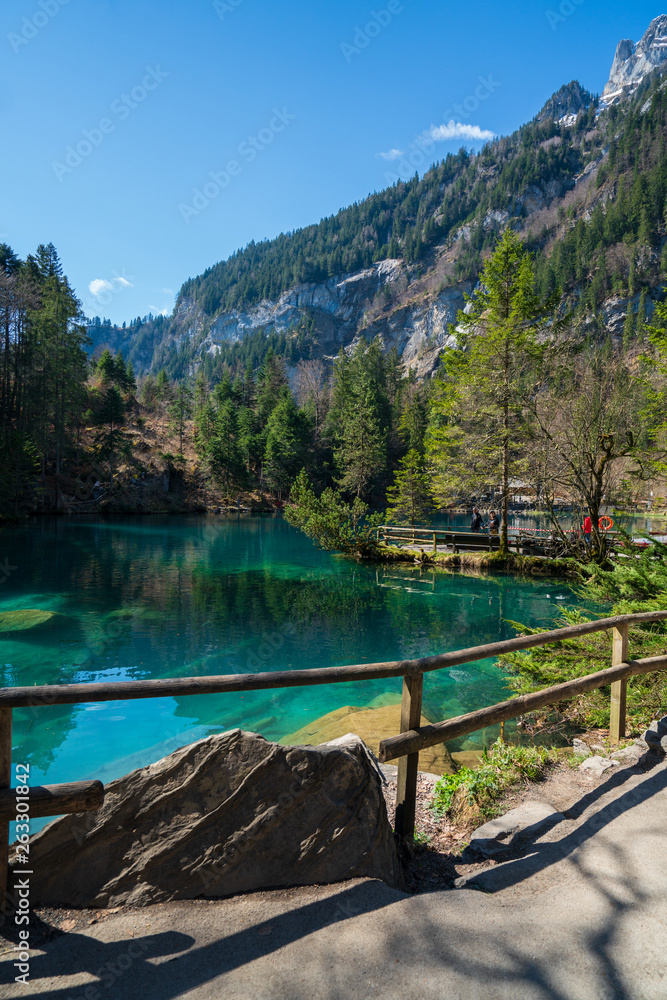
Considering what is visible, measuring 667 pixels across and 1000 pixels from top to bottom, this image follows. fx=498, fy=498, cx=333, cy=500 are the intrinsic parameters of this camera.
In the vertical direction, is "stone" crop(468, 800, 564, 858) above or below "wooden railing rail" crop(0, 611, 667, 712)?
below

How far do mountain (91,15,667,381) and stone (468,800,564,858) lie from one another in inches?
4076

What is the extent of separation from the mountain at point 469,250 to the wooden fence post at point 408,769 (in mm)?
103439

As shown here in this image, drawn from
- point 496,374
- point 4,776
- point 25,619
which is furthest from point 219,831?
point 496,374

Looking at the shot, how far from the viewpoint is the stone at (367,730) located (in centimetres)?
623

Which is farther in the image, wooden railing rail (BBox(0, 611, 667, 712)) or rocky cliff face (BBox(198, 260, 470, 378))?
rocky cliff face (BBox(198, 260, 470, 378))

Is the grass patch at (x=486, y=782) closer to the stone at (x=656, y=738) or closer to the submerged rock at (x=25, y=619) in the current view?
→ the stone at (x=656, y=738)

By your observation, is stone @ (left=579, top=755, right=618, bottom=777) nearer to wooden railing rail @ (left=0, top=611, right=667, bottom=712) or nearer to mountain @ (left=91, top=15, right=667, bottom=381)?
wooden railing rail @ (left=0, top=611, right=667, bottom=712)

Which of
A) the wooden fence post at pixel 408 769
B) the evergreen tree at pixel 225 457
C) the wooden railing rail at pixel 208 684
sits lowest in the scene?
the wooden fence post at pixel 408 769

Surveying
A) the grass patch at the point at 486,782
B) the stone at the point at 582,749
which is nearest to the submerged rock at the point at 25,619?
the grass patch at the point at 486,782

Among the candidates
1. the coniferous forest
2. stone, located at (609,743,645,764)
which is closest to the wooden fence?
stone, located at (609,743,645,764)

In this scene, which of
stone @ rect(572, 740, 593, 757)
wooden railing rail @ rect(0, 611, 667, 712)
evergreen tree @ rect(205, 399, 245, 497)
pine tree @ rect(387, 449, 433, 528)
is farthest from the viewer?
evergreen tree @ rect(205, 399, 245, 497)

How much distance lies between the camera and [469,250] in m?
146

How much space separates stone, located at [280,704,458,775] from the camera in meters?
6.23

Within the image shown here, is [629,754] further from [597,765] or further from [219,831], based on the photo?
[219,831]
